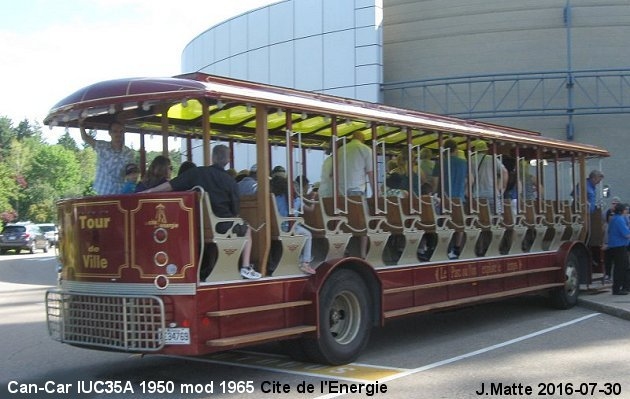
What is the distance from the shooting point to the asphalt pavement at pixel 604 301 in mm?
11867

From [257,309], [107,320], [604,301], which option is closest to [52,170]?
[604,301]

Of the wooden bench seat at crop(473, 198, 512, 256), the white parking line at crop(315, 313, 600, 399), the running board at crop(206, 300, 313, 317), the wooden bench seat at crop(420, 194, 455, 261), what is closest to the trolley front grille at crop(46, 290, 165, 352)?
the running board at crop(206, 300, 313, 317)

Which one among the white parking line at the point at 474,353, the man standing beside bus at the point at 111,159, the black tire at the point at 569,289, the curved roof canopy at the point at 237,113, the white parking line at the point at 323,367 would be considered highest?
the curved roof canopy at the point at 237,113

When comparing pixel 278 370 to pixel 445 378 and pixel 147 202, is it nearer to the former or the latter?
pixel 445 378

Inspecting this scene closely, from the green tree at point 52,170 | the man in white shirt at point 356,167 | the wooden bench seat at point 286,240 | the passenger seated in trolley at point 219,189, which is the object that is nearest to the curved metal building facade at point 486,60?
the man in white shirt at point 356,167

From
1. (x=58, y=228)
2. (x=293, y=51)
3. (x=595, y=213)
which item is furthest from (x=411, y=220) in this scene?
(x=293, y=51)

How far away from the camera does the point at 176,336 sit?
271 inches

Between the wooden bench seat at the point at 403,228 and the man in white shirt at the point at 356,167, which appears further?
the wooden bench seat at the point at 403,228

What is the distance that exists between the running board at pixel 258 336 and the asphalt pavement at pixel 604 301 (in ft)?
20.2

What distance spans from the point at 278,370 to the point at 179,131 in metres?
3.47

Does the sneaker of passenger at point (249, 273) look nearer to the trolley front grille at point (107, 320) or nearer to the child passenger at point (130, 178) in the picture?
the trolley front grille at point (107, 320)

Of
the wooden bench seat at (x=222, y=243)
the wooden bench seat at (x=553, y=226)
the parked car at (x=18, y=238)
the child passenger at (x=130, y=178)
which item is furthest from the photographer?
the parked car at (x=18, y=238)

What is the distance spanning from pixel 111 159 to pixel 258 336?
2.74m

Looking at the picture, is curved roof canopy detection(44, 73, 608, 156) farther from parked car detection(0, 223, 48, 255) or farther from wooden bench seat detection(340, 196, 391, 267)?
parked car detection(0, 223, 48, 255)
